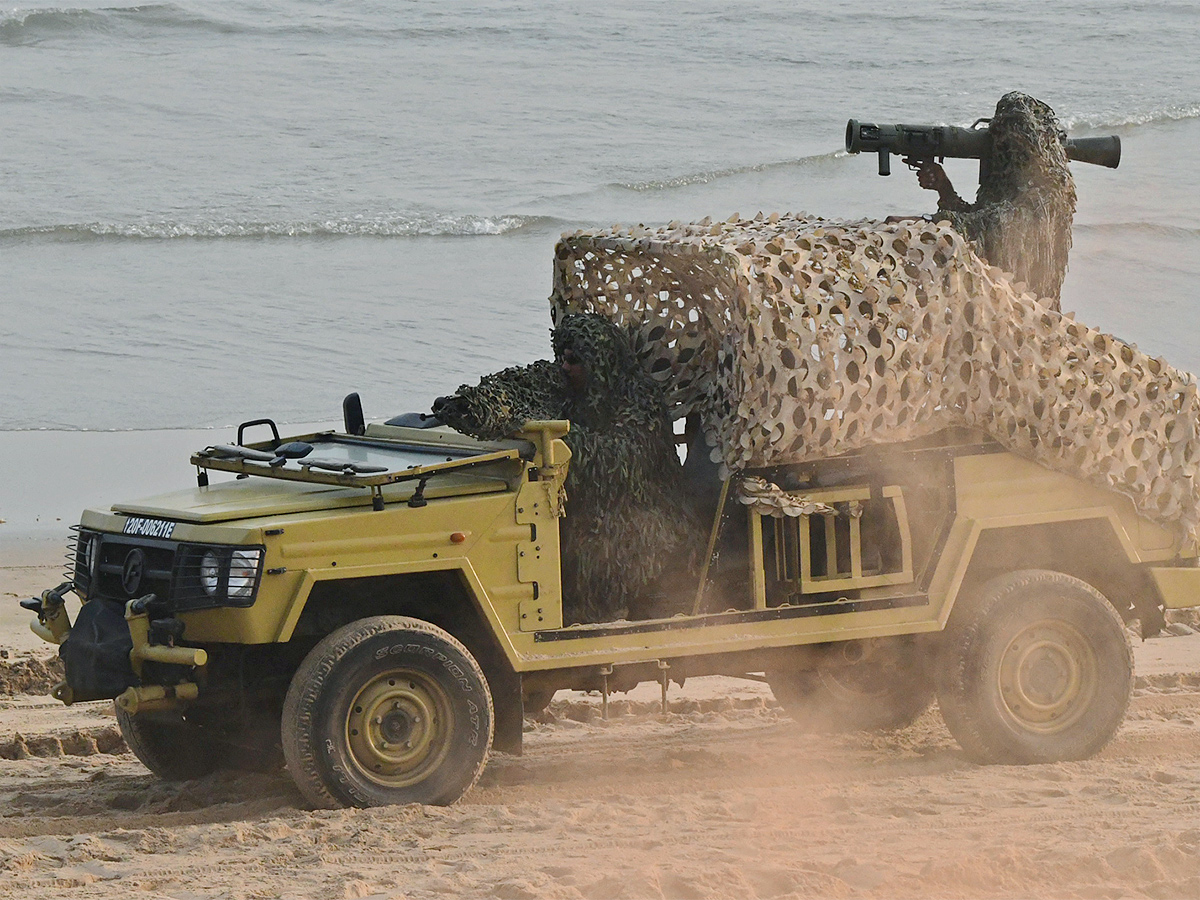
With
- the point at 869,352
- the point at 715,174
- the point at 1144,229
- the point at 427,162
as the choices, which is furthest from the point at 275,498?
the point at 715,174

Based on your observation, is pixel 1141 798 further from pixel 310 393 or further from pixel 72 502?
pixel 310 393

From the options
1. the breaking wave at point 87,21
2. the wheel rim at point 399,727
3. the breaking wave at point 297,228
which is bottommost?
the wheel rim at point 399,727

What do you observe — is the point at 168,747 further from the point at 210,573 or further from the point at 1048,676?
the point at 1048,676

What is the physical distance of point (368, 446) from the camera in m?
7.71

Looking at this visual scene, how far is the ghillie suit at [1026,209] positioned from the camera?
7.87 m

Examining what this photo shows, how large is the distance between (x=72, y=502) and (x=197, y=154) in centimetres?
1309

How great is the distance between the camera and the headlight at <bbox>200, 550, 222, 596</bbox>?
6.45 meters

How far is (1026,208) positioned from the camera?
25.8ft

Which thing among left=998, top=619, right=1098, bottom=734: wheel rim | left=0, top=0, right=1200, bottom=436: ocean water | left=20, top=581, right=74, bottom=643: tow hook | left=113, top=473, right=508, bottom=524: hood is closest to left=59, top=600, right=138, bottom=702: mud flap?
left=20, top=581, right=74, bottom=643: tow hook

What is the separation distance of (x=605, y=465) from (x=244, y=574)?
1.54 m

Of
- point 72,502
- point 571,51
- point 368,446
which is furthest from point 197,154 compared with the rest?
point 368,446

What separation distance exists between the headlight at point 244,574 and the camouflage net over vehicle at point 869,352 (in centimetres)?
197

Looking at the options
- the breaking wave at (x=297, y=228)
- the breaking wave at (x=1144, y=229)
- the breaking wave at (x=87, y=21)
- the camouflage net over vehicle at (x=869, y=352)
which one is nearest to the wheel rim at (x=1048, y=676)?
the camouflage net over vehicle at (x=869, y=352)

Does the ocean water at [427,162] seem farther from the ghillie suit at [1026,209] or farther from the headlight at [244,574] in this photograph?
the headlight at [244,574]
